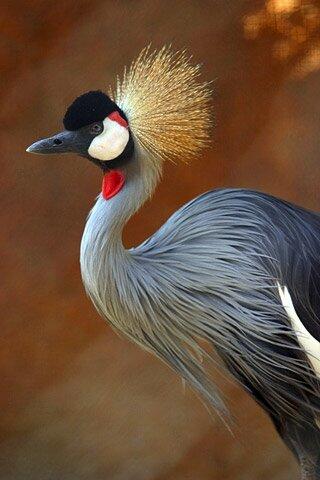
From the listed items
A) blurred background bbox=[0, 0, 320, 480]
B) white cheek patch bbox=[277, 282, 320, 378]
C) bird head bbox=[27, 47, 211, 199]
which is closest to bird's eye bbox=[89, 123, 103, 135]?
bird head bbox=[27, 47, 211, 199]

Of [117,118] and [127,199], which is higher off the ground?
[117,118]

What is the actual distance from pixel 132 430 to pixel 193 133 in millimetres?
1049

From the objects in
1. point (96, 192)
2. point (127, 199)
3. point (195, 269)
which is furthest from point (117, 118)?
point (96, 192)

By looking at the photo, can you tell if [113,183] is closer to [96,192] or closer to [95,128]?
[95,128]

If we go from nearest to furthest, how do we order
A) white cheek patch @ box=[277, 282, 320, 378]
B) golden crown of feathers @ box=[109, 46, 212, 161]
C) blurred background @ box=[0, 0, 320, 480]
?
white cheek patch @ box=[277, 282, 320, 378]
golden crown of feathers @ box=[109, 46, 212, 161]
blurred background @ box=[0, 0, 320, 480]

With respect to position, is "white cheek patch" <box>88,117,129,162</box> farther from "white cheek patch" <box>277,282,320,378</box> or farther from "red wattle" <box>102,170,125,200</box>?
"white cheek patch" <box>277,282,320,378</box>

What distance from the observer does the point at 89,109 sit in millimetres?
2119

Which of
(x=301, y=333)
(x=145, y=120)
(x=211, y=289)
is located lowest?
(x=301, y=333)

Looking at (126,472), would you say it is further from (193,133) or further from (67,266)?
(193,133)

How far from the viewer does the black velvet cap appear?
2.11 metres

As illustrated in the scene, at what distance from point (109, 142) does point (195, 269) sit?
277 mm

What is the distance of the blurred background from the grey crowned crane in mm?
678

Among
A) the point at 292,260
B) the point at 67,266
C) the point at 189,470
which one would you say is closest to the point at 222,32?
the point at 67,266

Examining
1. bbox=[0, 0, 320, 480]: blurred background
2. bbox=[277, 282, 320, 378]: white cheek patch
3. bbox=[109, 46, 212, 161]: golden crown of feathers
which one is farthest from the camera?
bbox=[0, 0, 320, 480]: blurred background
